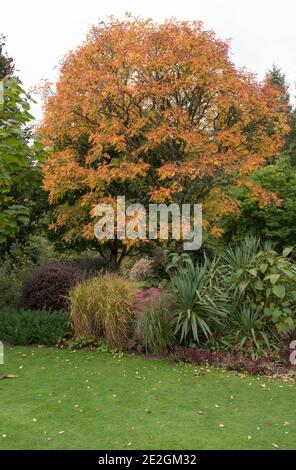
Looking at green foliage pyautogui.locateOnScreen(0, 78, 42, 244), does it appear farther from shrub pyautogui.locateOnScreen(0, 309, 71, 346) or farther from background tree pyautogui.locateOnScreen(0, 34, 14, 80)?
background tree pyautogui.locateOnScreen(0, 34, 14, 80)

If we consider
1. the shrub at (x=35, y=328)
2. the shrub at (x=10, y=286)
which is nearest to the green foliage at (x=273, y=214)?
the shrub at (x=10, y=286)

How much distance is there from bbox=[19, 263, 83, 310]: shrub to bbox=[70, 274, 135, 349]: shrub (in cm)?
87

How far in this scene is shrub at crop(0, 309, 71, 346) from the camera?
7879mm

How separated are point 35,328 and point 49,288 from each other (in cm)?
104

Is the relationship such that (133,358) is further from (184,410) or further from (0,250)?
(0,250)

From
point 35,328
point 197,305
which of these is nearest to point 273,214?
point 197,305

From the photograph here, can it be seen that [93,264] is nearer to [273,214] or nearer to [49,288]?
[49,288]

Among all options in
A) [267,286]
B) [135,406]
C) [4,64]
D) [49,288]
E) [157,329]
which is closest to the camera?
[135,406]

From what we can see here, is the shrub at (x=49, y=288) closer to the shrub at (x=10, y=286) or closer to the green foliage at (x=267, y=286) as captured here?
the shrub at (x=10, y=286)

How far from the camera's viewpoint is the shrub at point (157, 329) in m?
7.17

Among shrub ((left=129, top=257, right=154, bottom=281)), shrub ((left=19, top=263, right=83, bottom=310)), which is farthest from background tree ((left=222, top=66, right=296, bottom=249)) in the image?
shrub ((left=19, top=263, right=83, bottom=310))

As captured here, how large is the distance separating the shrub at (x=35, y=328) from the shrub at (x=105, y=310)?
31cm

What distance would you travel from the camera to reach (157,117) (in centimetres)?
919
